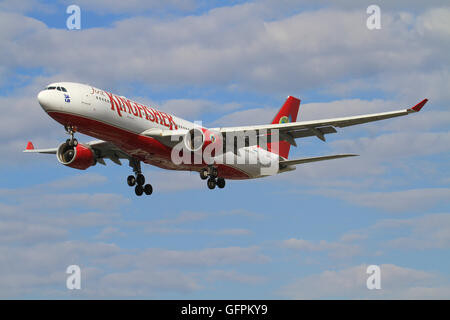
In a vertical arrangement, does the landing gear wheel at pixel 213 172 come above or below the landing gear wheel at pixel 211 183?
above

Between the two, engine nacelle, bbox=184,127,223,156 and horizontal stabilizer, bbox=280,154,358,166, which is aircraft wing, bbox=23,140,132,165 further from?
horizontal stabilizer, bbox=280,154,358,166

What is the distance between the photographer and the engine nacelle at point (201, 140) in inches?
1928

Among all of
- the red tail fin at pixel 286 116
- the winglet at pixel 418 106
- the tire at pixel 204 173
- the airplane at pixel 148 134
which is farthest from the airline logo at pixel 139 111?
the winglet at pixel 418 106

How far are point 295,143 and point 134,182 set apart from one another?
13357 millimetres

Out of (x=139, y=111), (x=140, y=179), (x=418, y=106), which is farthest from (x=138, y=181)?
(x=418, y=106)

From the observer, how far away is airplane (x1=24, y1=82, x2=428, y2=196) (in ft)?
145

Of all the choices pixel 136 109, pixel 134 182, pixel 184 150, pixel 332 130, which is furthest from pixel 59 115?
pixel 332 130

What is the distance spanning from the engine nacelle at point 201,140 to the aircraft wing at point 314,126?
93 cm

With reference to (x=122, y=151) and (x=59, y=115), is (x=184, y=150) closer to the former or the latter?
(x=122, y=151)

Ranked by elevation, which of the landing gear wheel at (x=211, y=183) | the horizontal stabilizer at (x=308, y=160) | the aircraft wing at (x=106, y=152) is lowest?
the landing gear wheel at (x=211, y=183)

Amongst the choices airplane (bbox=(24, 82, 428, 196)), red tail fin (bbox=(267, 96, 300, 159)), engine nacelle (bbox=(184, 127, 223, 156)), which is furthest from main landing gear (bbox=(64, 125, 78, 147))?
red tail fin (bbox=(267, 96, 300, 159))

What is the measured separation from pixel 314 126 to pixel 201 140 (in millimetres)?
7782

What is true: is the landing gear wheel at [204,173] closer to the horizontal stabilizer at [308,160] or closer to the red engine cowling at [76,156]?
the horizontal stabilizer at [308,160]

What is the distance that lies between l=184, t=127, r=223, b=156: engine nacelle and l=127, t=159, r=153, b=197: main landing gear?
7.49 meters
